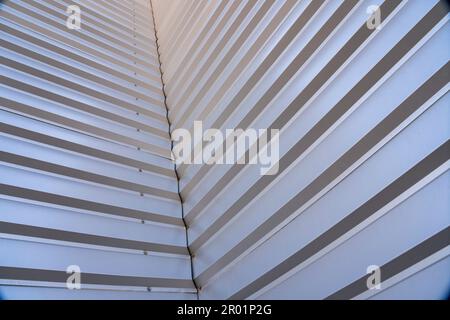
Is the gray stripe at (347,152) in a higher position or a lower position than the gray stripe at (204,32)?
lower

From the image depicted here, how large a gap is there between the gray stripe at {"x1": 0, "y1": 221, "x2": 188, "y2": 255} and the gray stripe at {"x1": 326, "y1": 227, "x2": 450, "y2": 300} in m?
1.36

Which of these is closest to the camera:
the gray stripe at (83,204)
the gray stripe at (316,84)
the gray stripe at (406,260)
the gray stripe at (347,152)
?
the gray stripe at (406,260)

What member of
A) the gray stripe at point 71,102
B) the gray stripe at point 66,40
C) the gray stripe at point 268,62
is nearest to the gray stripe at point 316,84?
the gray stripe at point 268,62

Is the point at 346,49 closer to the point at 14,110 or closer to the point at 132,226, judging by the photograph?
the point at 132,226

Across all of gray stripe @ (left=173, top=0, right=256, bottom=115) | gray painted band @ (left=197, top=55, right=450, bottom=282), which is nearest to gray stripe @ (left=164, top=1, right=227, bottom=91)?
gray stripe @ (left=173, top=0, right=256, bottom=115)

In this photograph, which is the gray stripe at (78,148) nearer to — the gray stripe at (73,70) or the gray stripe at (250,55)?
the gray stripe at (250,55)

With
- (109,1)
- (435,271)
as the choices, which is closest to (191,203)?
(435,271)

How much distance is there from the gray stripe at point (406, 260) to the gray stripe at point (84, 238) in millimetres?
1357

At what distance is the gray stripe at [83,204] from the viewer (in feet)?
7.51

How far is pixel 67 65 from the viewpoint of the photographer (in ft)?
11.0

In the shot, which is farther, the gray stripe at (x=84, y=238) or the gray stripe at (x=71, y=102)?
the gray stripe at (x=71, y=102)

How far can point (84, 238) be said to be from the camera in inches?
93.7

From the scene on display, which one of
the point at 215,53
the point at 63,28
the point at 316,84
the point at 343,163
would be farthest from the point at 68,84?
the point at 343,163
